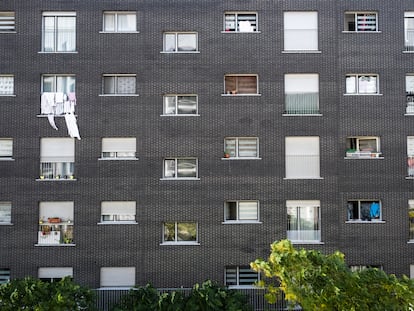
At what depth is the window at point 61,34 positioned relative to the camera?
21.3 metres

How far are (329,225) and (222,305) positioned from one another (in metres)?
5.89

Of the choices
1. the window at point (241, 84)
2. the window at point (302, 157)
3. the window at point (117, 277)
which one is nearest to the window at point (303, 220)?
the window at point (302, 157)

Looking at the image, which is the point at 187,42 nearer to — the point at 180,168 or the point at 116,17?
the point at 116,17

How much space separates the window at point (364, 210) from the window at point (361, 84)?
14.9 feet

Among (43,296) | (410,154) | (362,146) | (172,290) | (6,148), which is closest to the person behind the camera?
(43,296)

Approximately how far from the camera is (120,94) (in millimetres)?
21203

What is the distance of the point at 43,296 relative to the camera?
16.6m

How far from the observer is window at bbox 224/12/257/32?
21.5 metres

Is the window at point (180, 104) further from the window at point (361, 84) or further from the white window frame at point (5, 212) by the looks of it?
the white window frame at point (5, 212)

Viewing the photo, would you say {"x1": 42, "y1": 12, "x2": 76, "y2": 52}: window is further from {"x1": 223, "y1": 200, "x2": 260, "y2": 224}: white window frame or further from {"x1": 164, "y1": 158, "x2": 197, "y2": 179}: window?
{"x1": 223, "y1": 200, "x2": 260, "y2": 224}: white window frame

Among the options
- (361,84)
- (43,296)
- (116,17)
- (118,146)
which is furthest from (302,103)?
(43,296)

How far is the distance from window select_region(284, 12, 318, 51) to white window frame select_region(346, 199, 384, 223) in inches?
257

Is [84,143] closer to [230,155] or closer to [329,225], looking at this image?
[230,155]

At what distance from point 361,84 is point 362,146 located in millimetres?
2570
